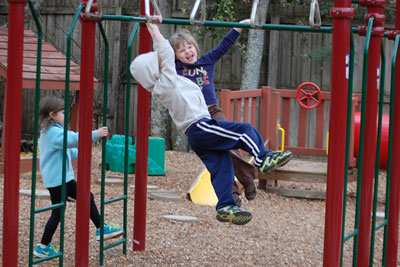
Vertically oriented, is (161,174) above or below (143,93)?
below

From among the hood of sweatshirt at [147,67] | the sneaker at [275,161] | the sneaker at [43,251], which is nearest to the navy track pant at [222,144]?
the sneaker at [275,161]

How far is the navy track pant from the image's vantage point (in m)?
3.72

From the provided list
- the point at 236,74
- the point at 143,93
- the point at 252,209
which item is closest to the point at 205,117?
the point at 143,93

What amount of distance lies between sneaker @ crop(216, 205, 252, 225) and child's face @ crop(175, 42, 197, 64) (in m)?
0.94

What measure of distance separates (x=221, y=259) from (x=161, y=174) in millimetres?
3131

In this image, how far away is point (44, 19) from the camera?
999 cm

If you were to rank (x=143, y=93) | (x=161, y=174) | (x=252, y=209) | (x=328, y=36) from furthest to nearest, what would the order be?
(x=328, y=36) → (x=161, y=174) → (x=252, y=209) → (x=143, y=93)

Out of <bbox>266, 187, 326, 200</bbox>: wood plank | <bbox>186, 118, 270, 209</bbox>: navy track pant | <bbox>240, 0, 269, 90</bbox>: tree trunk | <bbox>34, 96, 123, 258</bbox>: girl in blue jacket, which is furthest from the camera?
<bbox>240, 0, 269, 90</bbox>: tree trunk

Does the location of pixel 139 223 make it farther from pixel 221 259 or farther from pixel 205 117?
pixel 205 117

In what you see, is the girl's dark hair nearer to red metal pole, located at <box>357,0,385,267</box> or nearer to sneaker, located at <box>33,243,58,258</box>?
sneaker, located at <box>33,243,58,258</box>

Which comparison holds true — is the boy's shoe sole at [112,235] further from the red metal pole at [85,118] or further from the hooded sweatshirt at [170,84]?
the hooded sweatshirt at [170,84]

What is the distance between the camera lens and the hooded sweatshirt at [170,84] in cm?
371

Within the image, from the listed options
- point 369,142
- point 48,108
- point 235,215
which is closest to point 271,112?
point 369,142

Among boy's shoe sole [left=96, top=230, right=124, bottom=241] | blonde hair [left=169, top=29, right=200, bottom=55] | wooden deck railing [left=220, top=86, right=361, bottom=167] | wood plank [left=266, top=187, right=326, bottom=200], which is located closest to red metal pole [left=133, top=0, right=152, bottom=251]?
boy's shoe sole [left=96, top=230, right=124, bottom=241]
